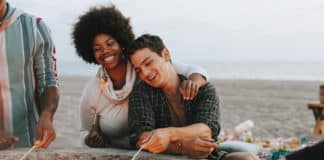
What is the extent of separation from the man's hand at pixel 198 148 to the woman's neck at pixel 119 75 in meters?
0.78

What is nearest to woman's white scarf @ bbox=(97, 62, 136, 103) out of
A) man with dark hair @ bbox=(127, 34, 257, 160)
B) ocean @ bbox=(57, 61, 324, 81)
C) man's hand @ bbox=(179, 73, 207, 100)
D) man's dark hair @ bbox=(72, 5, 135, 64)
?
man's dark hair @ bbox=(72, 5, 135, 64)

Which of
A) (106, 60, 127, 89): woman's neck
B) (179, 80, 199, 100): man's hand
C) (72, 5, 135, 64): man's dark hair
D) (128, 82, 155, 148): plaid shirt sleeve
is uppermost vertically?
(72, 5, 135, 64): man's dark hair

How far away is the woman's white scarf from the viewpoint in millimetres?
2828

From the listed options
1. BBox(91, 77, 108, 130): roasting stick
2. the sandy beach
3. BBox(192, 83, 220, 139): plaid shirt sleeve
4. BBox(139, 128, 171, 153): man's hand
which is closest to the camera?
BBox(139, 128, 171, 153): man's hand

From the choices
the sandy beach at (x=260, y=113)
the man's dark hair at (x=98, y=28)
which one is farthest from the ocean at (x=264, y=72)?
the man's dark hair at (x=98, y=28)

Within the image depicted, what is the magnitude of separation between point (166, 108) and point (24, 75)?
774mm

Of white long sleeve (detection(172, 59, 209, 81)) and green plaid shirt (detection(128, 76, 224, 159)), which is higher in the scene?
white long sleeve (detection(172, 59, 209, 81))

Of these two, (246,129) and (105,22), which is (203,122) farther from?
(246,129)

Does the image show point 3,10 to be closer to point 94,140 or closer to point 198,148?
point 94,140

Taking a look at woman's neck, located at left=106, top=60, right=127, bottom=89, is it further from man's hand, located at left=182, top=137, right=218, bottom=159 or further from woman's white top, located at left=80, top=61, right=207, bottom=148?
man's hand, located at left=182, top=137, right=218, bottom=159

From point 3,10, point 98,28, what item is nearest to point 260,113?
point 98,28

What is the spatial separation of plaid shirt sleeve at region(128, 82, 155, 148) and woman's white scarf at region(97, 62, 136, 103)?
0.30 metres

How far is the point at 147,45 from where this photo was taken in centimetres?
248

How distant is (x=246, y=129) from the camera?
6.64m
